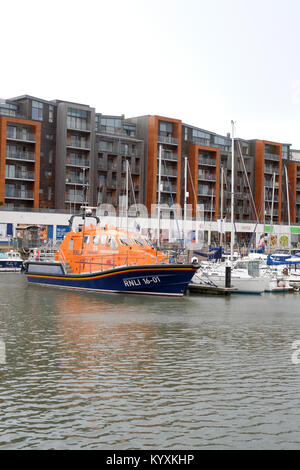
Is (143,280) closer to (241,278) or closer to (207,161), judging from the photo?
(241,278)

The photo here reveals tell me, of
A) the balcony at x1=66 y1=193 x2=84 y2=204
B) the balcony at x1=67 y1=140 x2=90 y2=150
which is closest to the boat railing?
the balcony at x1=66 y1=193 x2=84 y2=204

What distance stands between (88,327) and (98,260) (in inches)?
501

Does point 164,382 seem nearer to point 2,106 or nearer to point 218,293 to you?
point 218,293

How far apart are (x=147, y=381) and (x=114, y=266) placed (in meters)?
20.1

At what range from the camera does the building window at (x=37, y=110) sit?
262ft

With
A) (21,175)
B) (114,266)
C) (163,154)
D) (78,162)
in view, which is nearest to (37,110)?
(78,162)

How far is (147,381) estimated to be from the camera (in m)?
14.0

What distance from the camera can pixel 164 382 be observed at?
1391 cm

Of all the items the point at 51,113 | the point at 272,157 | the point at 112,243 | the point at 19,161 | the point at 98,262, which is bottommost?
the point at 98,262

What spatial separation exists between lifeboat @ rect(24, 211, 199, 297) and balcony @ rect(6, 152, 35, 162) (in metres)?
39.5

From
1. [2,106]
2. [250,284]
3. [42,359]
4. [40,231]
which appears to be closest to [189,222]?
[40,231]

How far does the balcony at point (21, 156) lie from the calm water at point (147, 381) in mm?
50750

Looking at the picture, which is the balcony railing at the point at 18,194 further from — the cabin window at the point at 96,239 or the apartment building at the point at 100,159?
the cabin window at the point at 96,239

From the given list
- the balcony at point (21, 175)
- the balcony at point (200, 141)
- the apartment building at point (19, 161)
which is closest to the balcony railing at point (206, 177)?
the balcony at point (200, 141)
